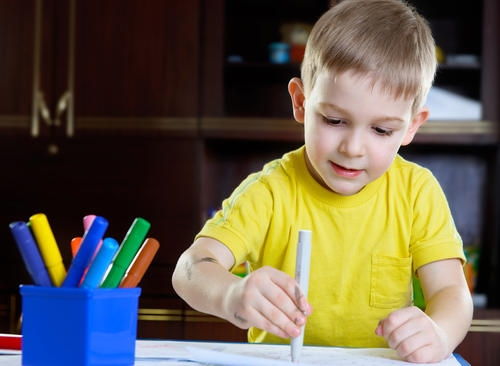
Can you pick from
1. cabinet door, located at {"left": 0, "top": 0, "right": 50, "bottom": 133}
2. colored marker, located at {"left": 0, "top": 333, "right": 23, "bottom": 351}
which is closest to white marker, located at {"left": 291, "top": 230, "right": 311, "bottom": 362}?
colored marker, located at {"left": 0, "top": 333, "right": 23, "bottom": 351}

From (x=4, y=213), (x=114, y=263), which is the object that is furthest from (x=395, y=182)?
(x=4, y=213)

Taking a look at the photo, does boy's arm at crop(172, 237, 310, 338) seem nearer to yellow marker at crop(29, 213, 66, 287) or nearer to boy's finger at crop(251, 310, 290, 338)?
boy's finger at crop(251, 310, 290, 338)

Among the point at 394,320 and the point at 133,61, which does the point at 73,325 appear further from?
the point at 133,61

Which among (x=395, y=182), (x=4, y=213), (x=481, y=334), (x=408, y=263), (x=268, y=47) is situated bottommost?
(x=481, y=334)

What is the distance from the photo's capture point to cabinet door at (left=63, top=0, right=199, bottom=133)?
2781 mm

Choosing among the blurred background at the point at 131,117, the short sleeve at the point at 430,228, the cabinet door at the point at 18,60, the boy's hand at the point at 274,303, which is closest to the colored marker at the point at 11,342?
the boy's hand at the point at 274,303

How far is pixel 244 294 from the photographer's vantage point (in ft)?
→ 2.88

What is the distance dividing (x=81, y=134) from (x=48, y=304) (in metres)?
2.06

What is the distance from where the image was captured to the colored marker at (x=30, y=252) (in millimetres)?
744

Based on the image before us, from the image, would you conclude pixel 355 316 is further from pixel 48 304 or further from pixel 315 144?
pixel 48 304

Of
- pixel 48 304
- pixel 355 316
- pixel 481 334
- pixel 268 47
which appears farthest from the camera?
pixel 268 47

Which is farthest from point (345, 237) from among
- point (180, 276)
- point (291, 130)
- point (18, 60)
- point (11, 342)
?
point (18, 60)

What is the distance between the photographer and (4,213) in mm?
2859

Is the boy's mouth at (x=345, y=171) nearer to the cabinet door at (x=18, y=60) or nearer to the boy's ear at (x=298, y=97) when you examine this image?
the boy's ear at (x=298, y=97)
